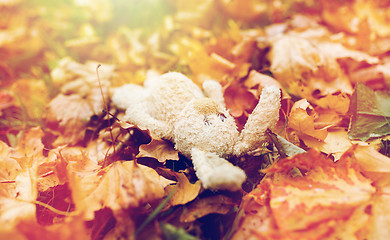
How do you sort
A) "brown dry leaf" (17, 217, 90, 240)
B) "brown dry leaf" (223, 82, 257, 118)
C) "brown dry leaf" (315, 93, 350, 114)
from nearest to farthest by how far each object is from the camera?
"brown dry leaf" (17, 217, 90, 240) < "brown dry leaf" (315, 93, 350, 114) < "brown dry leaf" (223, 82, 257, 118)

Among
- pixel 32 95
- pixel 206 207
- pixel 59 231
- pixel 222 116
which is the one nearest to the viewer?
pixel 59 231

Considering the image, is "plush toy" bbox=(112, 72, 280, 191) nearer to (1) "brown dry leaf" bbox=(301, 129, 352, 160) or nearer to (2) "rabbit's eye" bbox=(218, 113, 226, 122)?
(2) "rabbit's eye" bbox=(218, 113, 226, 122)

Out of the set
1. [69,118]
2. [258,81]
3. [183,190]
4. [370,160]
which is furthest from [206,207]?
[69,118]

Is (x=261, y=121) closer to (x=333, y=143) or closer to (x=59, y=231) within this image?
(x=333, y=143)

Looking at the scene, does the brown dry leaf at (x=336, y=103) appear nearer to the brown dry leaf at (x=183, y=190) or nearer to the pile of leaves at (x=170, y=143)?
the pile of leaves at (x=170, y=143)

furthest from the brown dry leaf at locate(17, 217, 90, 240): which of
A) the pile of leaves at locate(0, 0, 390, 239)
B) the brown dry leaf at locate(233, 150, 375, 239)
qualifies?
the brown dry leaf at locate(233, 150, 375, 239)

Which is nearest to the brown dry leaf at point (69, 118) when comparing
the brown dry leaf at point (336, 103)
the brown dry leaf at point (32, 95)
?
the brown dry leaf at point (32, 95)

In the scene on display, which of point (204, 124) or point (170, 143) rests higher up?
point (204, 124)
